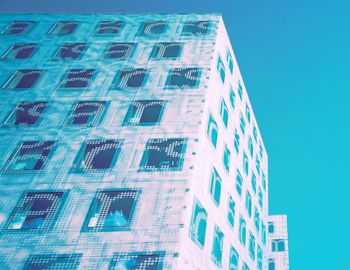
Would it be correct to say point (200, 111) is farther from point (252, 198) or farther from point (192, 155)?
point (252, 198)

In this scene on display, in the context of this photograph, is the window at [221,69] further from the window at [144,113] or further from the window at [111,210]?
the window at [111,210]

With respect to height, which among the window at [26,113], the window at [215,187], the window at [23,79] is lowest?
the window at [215,187]

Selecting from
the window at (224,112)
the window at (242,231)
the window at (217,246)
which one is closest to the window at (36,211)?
the window at (217,246)

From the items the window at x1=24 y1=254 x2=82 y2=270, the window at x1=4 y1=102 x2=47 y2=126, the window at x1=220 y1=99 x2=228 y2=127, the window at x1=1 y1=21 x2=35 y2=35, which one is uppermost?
the window at x1=1 y1=21 x2=35 y2=35

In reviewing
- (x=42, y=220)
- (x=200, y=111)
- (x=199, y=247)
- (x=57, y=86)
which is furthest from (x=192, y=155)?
(x=57, y=86)

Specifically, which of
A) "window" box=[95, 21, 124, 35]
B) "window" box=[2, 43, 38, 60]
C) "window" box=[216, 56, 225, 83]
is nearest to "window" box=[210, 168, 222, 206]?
"window" box=[216, 56, 225, 83]

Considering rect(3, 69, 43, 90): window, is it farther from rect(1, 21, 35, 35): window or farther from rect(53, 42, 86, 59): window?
rect(1, 21, 35, 35): window

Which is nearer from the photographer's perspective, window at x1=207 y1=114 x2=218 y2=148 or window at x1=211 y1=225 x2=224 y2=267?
window at x1=211 y1=225 x2=224 y2=267

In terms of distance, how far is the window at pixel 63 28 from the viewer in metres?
29.7

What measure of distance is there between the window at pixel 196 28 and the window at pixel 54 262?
20000mm

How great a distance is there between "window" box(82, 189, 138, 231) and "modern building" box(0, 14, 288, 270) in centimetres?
5

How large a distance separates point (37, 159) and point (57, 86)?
678 centimetres

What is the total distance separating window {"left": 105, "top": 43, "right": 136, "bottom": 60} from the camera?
26203mm

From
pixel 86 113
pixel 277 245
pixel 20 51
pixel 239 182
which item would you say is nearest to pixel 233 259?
pixel 239 182
